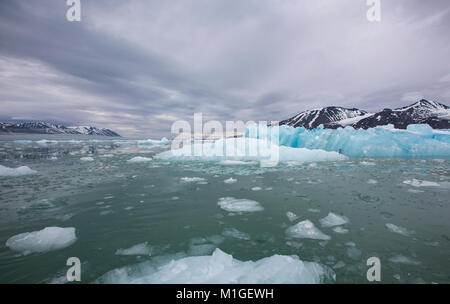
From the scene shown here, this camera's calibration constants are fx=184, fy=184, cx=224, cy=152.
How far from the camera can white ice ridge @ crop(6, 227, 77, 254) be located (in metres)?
2.69

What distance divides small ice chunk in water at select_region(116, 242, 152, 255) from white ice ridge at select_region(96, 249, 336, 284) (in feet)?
0.94

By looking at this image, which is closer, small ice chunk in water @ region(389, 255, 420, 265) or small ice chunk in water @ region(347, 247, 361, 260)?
small ice chunk in water @ region(389, 255, 420, 265)

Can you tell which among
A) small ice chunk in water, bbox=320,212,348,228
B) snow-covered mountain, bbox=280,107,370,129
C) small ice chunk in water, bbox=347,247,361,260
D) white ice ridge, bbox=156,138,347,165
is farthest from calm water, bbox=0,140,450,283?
snow-covered mountain, bbox=280,107,370,129

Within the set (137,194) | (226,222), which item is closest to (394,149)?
(226,222)

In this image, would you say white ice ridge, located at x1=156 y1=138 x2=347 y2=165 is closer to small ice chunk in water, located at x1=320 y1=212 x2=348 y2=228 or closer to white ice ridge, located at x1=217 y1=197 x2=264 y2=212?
white ice ridge, located at x1=217 y1=197 x2=264 y2=212

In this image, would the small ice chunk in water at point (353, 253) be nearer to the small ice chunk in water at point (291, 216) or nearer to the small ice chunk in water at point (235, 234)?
the small ice chunk in water at point (291, 216)

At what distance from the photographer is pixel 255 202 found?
15.2ft

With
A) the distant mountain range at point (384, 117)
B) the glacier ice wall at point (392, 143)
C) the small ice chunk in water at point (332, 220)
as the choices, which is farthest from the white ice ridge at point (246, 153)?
the distant mountain range at point (384, 117)

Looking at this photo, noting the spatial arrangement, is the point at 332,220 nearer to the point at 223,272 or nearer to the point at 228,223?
the point at 228,223

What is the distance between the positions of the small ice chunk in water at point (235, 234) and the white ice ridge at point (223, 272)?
2.17ft

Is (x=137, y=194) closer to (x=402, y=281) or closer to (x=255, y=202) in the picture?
(x=255, y=202)

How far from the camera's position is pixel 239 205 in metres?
4.43
